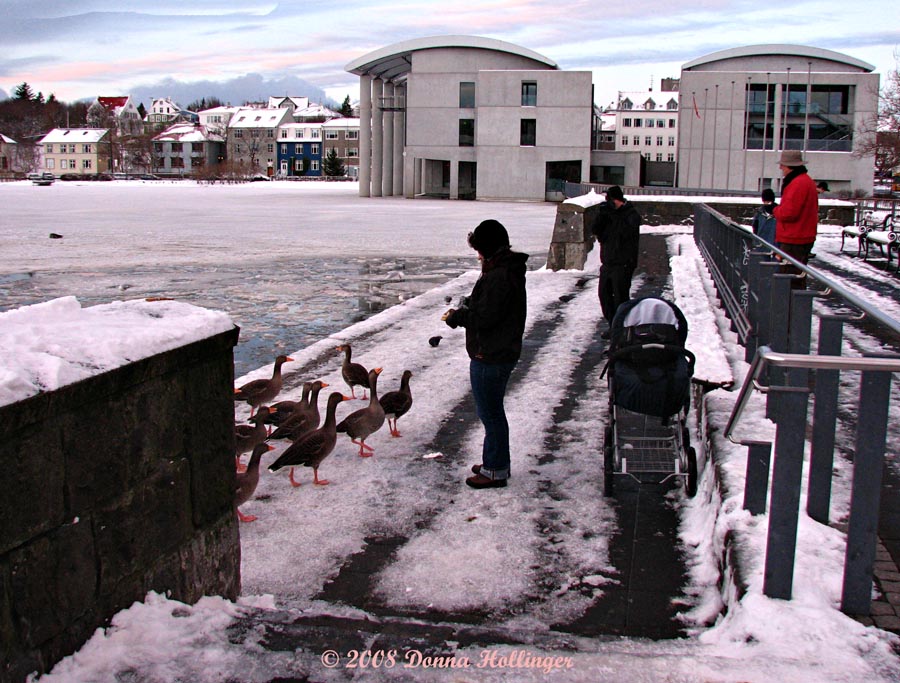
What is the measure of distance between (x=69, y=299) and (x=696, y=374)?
4.93 meters

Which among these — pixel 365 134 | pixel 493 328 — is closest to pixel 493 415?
pixel 493 328

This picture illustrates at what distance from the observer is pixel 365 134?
226 feet

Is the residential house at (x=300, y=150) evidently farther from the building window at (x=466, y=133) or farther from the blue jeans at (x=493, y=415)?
the blue jeans at (x=493, y=415)

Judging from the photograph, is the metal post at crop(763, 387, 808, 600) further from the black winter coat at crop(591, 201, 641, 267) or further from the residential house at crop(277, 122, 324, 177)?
the residential house at crop(277, 122, 324, 177)

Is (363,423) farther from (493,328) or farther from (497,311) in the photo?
(497,311)

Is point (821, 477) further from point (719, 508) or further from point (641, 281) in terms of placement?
point (641, 281)

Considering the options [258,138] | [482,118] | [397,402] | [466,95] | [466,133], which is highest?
[258,138]

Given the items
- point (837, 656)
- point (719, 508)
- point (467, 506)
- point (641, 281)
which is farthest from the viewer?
point (641, 281)

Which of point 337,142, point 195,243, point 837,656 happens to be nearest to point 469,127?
point 195,243

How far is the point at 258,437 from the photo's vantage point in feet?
20.3

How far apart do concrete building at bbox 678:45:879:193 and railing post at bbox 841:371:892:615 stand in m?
61.5

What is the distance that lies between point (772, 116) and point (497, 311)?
61656 mm

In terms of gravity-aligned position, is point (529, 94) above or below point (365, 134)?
above

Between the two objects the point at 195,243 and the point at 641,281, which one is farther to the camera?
the point at 195,243
